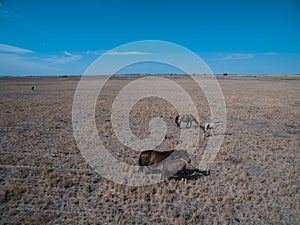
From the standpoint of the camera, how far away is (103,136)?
44.7ft

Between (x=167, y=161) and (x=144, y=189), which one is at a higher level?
(x=167, y=161)

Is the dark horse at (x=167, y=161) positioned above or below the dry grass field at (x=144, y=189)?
above

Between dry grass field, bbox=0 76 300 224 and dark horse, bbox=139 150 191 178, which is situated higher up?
dark horse, bbox=139 150 191 178

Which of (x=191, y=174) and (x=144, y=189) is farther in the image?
(x=191, y=174)

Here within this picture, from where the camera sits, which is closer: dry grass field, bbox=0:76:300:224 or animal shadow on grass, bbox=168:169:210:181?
dry grass field, bbox=0:76:300:224

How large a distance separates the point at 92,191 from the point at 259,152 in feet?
25.5

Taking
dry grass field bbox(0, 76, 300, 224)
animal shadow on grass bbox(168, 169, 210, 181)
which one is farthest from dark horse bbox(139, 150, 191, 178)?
dry grass field bbox(0, 76, 300, 224)

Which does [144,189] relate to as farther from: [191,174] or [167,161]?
[191,174]

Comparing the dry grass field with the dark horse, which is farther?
the dark horse

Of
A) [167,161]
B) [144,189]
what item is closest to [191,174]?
[167,161]

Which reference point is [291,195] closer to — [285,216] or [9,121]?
[285,216]

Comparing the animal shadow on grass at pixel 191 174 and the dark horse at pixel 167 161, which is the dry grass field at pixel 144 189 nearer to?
the animal shadow on grass at pixel 191 174

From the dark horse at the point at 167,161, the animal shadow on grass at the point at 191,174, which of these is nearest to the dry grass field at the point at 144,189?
the animal shadow on grass at the point at 191,174

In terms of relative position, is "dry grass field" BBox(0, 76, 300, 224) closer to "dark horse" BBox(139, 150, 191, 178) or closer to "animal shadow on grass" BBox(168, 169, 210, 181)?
"animal shadow on grass" BBox(168, 169, 210, 181)
